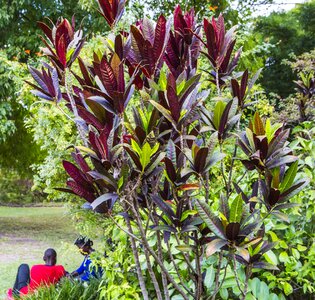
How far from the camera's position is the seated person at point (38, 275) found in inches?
171

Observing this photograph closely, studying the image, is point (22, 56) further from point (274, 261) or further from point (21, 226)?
point (274, 261)

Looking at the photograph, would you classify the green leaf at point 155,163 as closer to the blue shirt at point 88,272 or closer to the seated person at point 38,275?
the blue shirt at point 88,272

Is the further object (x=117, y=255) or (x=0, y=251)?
(x=0, y=251)

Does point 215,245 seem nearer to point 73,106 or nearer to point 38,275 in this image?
point 73,106

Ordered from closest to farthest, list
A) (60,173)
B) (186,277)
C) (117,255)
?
(186,277)
(117,255)
(60,173)

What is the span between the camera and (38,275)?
4.46m

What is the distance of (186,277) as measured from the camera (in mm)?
2605

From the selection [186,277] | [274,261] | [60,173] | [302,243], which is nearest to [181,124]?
[274,261]

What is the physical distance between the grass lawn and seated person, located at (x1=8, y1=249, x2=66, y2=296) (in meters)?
0.18

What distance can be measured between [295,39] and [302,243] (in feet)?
35.9

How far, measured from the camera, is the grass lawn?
7.80 m

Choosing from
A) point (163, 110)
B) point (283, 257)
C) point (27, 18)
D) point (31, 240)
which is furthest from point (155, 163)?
point (31, 240)

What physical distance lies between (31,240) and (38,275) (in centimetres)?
757

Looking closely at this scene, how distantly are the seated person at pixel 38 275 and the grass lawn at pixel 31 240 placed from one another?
0.18 m
